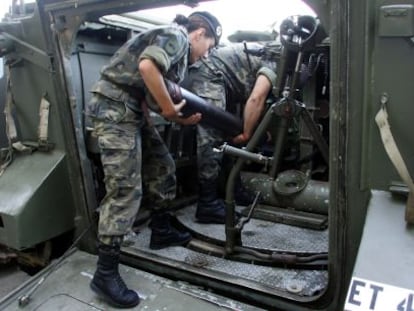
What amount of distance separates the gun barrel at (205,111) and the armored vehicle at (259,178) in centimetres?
6

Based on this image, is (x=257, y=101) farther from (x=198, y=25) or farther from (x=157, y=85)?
(x=157, y=85)

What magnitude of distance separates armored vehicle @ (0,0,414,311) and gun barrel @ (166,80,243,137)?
61 mm

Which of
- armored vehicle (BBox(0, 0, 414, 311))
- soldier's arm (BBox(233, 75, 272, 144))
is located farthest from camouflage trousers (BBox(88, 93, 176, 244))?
soldier's arm (BBox(233, 75, 272, 144))

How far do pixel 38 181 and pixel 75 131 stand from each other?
38 cm

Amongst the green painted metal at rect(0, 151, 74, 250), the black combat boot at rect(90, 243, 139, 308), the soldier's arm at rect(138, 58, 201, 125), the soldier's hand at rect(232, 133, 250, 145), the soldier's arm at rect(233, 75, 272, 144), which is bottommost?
the black combat boot at rect(90, 243, 139, 308)

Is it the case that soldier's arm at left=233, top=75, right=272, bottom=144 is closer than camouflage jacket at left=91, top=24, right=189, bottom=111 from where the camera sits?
No

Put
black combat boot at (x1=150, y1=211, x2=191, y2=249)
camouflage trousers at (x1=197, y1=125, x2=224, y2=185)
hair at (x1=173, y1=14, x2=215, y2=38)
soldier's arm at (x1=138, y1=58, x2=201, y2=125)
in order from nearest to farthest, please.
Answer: soldier's arm at (x1=138, y1=58, x2=201, y2=125) < hair at (x1=173, y1=14, x2=215, y2=38) < black combat boot at (x1=150, y1=211, x2=191, y2=249) < camouflage trousers at (x1=197, y1=125, x2=224, y2=185)

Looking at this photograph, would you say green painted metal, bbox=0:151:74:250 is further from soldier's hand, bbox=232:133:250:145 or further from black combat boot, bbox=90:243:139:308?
soldier's hand, bbox=232:133:250:145

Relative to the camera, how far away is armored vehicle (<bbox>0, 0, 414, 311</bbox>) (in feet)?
4.63

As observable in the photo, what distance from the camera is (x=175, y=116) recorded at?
234cm

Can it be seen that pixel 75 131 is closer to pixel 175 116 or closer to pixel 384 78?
pixel 175 116

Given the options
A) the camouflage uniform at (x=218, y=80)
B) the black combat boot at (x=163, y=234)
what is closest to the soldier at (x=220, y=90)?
the camouflage uniform at (x=218, y=80)

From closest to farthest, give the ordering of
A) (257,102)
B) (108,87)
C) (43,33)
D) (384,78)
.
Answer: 1. (384,78)
2. (108,87)
3. (43,33)
4. (257,102)

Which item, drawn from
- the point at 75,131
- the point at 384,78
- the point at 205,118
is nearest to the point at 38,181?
the point at 75,131
